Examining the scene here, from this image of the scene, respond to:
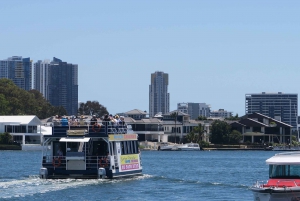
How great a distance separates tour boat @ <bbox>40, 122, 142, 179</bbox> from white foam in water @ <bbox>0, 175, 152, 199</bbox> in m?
0.69

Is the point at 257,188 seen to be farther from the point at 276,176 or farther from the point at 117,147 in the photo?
the point at 117,147

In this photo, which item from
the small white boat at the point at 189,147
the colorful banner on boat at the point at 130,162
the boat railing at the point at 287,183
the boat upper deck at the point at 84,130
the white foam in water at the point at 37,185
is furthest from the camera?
the small white boat at the point at 189,147

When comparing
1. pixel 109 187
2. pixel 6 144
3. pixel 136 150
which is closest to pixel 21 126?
pixel 6 144

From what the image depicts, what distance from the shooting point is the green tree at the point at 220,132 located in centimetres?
16988

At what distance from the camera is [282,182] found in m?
34.8

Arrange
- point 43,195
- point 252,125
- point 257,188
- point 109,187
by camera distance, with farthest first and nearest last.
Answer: point 252,125 < point 109,187 < point 43,195 < point 257,188

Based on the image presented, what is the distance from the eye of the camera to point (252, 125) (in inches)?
7018

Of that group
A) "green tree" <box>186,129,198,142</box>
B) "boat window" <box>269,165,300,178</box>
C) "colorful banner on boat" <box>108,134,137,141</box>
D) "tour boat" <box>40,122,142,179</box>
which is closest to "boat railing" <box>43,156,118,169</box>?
"tour boat" <box>40,122,142,179</box>

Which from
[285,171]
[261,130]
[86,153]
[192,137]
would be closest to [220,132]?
[192,137]

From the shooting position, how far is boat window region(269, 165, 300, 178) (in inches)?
1394

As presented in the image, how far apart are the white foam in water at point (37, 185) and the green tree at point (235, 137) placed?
119992 millimetres

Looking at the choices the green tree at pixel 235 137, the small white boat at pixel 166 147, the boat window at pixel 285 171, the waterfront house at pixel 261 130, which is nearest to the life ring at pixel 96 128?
the boat window at pixel 285 171

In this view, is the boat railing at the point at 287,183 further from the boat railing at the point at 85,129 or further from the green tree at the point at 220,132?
the green tree at the point at 220,132

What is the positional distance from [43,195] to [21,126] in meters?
106
